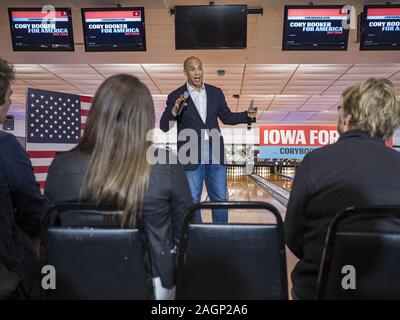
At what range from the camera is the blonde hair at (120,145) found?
108 cm

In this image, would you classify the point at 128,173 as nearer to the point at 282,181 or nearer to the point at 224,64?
the point at 224,64

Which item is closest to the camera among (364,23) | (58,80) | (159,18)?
(364,23)

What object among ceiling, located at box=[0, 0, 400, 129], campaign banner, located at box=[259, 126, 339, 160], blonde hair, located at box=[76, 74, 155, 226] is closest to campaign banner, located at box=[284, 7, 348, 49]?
ceiling, located at box=[0, 0, 400, 129]

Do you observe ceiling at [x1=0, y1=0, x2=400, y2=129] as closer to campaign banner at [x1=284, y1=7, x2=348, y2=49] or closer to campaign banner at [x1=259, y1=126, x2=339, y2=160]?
campaign banner at [x1=284, y1=7, x2=348, y2=49]

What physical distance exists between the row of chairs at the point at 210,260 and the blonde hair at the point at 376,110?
355 millimetres

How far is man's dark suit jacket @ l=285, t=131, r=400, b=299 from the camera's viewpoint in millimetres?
1126

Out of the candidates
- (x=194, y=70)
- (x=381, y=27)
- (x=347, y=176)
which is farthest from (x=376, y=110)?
(x=381, y=27)

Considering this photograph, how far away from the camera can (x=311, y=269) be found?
→ 1.22 m

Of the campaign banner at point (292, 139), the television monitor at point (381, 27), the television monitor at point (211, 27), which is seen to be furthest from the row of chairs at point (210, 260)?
the campaign banner at point (292, 139)

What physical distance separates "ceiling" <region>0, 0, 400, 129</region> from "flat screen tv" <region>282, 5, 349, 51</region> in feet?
1.12

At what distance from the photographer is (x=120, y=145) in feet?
3.77
